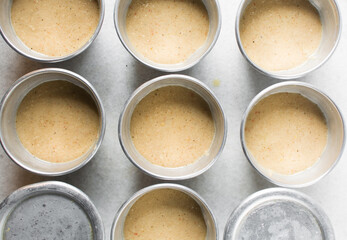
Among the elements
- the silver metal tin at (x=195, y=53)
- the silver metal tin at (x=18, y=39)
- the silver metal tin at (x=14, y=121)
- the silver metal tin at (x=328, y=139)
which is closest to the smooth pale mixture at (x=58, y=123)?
the silver metal tin at (x=14, y=121)

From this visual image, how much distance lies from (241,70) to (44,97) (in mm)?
716

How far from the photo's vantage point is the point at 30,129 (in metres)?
1.49

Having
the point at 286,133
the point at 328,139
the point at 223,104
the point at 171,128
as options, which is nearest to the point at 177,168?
the point at 171,128

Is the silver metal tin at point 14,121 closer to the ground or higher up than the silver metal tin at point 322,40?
closer to the ground

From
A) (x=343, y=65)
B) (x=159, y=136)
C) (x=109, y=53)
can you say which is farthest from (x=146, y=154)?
(x=343, y=65)

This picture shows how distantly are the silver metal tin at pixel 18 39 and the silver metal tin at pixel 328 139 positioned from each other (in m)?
0.57

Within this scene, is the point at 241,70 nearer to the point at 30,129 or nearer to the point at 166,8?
the point at 166,8

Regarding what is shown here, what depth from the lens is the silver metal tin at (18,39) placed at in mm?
1399

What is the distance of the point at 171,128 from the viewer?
1497 mm

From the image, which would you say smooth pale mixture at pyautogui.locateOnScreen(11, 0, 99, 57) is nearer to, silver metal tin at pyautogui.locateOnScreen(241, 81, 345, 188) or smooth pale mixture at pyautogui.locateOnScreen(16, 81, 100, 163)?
smooth pale mixture at pyautogui.locateOnScreen(16, 81, 100, 163)

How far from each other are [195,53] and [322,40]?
468 millimetres

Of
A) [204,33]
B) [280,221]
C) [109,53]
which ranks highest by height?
[204,33]

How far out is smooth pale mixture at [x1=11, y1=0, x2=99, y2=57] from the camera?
151 centimetres

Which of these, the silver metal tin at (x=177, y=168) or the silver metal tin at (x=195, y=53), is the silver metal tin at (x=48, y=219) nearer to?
the silver metal tin at (x=177, y=168)
